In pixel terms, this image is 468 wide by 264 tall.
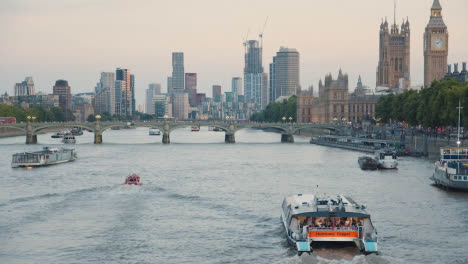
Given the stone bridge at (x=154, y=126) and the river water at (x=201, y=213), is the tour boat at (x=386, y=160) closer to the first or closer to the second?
the river water at (x=201, y=213)

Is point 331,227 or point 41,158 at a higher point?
point 41,158

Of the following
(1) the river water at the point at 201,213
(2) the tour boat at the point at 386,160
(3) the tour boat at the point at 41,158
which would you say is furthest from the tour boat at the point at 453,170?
(3) the tour boat at the point at 41,158

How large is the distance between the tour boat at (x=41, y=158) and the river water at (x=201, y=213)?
5.48 feet

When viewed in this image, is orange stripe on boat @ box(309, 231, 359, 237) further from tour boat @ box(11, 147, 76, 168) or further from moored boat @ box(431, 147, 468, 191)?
tour boat @ box(11, 147, 76, 168)

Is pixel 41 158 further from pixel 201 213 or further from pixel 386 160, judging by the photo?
pixel 201 213

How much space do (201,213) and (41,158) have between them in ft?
160

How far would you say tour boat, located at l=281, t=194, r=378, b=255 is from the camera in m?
42.3

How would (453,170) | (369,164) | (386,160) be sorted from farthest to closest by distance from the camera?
(369,164) < (386,160) < (453,170)

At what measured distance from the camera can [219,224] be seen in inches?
2105

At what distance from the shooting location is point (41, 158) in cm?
10069

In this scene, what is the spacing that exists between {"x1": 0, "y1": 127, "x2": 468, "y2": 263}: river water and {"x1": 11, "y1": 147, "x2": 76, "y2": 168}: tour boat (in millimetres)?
1670

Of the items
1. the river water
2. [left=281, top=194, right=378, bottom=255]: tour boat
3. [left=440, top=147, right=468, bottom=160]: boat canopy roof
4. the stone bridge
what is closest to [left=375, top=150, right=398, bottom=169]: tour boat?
the river water

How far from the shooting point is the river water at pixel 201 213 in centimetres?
4431

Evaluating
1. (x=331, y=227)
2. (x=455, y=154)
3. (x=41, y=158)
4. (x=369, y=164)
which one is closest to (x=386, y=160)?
(x=369, y=164)
